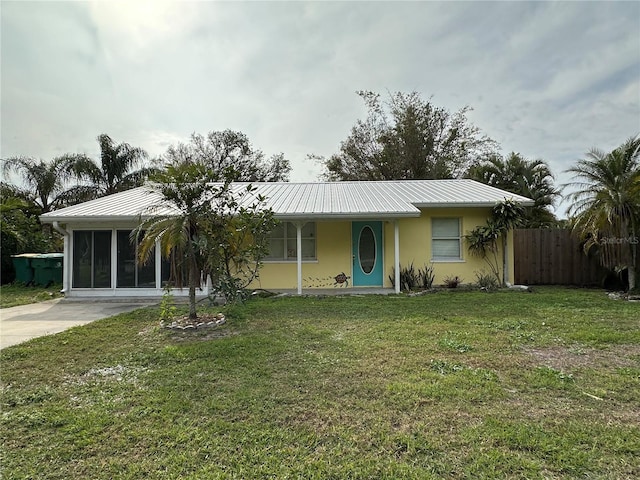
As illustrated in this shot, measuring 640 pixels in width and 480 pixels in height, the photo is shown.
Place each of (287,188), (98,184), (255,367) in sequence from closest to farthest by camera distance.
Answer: (255,367) → (287,188) → (98,184)

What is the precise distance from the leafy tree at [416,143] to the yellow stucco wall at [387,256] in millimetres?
15254

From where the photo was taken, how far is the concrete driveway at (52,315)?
23.0 ft

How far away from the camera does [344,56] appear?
12836 millimetres

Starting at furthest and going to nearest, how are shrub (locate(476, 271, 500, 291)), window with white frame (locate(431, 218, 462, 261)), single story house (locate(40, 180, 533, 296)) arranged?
window with white frame (locate(431, 218, 462, 261)), shrub (locate(476, 271, 500, 291)), single story house (locate(40, 180, 533, 296))

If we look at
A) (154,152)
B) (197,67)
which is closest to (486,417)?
(197,67)

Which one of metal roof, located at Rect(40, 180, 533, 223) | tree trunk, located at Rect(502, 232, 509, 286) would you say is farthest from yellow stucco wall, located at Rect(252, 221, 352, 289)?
tree trunk, located at Rect(502, 232, 509, 286)

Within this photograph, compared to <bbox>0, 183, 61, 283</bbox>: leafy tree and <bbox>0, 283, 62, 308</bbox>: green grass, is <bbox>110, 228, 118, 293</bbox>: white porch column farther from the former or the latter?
<bbox>0, 183, 61, 283</bbox>: leafy tree

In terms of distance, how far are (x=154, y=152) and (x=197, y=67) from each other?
1691 centimetres

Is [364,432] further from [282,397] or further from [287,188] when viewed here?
[287,188]

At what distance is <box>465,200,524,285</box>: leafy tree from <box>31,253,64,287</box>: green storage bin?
14.8 meters

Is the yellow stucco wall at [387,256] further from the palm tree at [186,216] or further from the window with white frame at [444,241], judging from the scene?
the palm tree at [186,216]

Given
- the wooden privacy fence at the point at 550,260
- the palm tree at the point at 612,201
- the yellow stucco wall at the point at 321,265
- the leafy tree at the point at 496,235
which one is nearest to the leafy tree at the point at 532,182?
the wooden privacy fence at the point at 550,260

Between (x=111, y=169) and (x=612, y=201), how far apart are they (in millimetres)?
25340

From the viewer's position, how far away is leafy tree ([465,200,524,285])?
1152 centimetres
